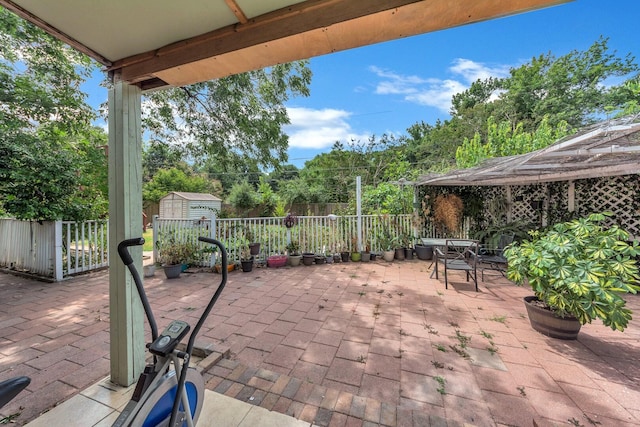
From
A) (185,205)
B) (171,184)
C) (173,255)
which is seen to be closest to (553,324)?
(173,255)

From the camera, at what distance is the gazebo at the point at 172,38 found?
3.58 ft

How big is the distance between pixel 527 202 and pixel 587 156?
9.58ft

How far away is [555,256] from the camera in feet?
7.77

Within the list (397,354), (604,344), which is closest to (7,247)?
(397,354)

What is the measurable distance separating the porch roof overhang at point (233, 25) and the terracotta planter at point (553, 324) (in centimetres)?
275

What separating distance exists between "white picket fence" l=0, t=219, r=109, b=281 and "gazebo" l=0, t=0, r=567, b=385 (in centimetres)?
423

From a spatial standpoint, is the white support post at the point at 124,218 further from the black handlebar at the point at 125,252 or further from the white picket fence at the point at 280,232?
the white picket fence at the point at 280,232

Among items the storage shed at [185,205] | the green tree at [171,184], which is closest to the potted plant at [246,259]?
the storage shed at [185,205]

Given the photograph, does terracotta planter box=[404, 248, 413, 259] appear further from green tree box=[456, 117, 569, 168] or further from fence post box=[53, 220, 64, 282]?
fence post box=[53, 220, 64, 282]

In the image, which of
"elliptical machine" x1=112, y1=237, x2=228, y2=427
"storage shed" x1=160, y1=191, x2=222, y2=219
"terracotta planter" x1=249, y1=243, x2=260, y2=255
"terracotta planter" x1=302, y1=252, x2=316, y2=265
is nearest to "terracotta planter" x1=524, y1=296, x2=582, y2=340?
"elliptical machine" x1=112, y1=237, x2=228, y2=427

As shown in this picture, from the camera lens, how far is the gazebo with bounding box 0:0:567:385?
1092 mm

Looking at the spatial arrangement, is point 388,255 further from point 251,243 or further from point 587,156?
point 587,156

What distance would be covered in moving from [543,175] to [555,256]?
10.3 ft

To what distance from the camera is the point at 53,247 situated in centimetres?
438
